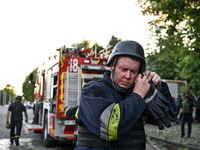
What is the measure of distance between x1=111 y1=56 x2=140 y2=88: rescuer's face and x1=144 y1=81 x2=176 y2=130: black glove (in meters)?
0.18

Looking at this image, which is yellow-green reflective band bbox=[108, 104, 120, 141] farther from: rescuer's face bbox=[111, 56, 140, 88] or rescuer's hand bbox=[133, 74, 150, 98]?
rescuer's face bbox=[111, 56, 140, 88]

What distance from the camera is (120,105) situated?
168 centimetres

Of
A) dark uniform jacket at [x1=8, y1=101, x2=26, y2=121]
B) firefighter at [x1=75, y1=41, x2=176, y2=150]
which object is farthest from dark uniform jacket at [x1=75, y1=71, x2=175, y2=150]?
dark uniform jacket at [x1=8, y1=101, x2=26, y2=121]

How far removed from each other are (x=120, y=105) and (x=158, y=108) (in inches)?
13.8

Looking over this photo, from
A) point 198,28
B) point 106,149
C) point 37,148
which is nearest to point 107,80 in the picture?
point 106,149

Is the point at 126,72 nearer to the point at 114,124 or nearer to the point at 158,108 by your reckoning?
the point at 158,108

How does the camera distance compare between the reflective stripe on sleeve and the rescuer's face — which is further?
the rescuer's face

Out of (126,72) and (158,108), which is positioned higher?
(126,72)

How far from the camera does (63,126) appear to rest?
7.38 metres

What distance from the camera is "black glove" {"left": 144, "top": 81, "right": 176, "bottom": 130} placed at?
183cm

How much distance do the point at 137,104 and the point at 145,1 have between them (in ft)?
29.2

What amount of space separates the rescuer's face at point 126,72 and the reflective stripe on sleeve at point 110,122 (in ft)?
1.05

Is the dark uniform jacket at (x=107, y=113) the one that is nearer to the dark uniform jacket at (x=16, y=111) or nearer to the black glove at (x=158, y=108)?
the black glove at (x=158, y=108)

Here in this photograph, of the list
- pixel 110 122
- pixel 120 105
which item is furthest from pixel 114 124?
pixel 120 105
